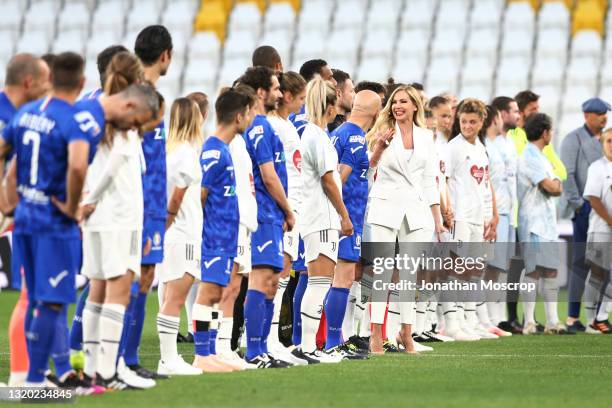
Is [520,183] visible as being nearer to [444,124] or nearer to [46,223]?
[444,124]

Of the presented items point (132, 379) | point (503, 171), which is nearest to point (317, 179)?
point (132, 379)

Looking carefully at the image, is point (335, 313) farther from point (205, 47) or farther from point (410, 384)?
point (205, 47)

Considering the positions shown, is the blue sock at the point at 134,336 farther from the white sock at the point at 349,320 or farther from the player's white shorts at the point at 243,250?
the white sock at the point at 349,320

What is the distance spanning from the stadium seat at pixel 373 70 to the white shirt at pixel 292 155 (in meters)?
13.4

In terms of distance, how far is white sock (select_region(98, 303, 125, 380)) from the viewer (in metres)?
7.30

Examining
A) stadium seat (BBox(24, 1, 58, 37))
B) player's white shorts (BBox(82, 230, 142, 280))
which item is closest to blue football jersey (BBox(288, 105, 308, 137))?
player's white shorts (BBox(82, 230, 142, 280))

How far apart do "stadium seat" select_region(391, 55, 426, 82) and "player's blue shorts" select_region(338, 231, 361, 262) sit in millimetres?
13487

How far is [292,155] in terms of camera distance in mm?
9891

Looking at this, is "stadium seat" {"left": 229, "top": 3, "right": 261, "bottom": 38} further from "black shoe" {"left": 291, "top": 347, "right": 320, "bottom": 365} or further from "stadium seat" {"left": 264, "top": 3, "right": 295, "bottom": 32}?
"black shoe" {"left": 291, "top": 347, "right": 320, "bottom": 365}

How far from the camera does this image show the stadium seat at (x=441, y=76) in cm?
2328

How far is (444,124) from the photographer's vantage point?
1307cm

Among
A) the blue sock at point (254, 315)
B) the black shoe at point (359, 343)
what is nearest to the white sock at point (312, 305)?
the blue sock at point (254, 315)

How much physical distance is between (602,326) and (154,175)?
25.0 feet

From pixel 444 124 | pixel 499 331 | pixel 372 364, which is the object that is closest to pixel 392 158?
pixel 372 364
